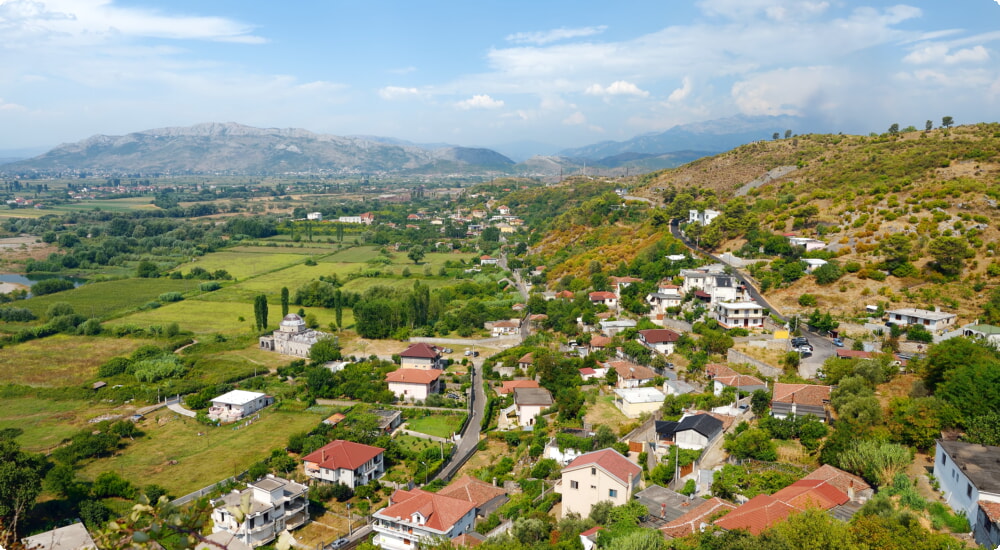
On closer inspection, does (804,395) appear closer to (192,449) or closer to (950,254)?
(950,254)

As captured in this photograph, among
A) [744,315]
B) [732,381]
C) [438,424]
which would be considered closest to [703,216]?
[744,315]

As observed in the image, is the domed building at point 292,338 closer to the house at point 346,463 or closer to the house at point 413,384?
the house at point 413,384

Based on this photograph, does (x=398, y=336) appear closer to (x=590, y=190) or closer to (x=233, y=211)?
(x=590, y=190)

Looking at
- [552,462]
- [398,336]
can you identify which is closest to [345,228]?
[398,336]

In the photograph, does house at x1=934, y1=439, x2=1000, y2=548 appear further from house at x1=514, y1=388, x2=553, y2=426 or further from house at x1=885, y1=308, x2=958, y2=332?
house at x1=514, y1=388, x2=553, y2=426

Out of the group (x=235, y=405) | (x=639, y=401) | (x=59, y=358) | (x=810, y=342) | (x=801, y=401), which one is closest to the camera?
(x=801, y=401)

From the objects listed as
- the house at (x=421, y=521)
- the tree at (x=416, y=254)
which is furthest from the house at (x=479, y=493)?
the tree at (x=416, y=254)

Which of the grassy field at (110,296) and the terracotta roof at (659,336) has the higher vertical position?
the terracotta roof at (659,336)
